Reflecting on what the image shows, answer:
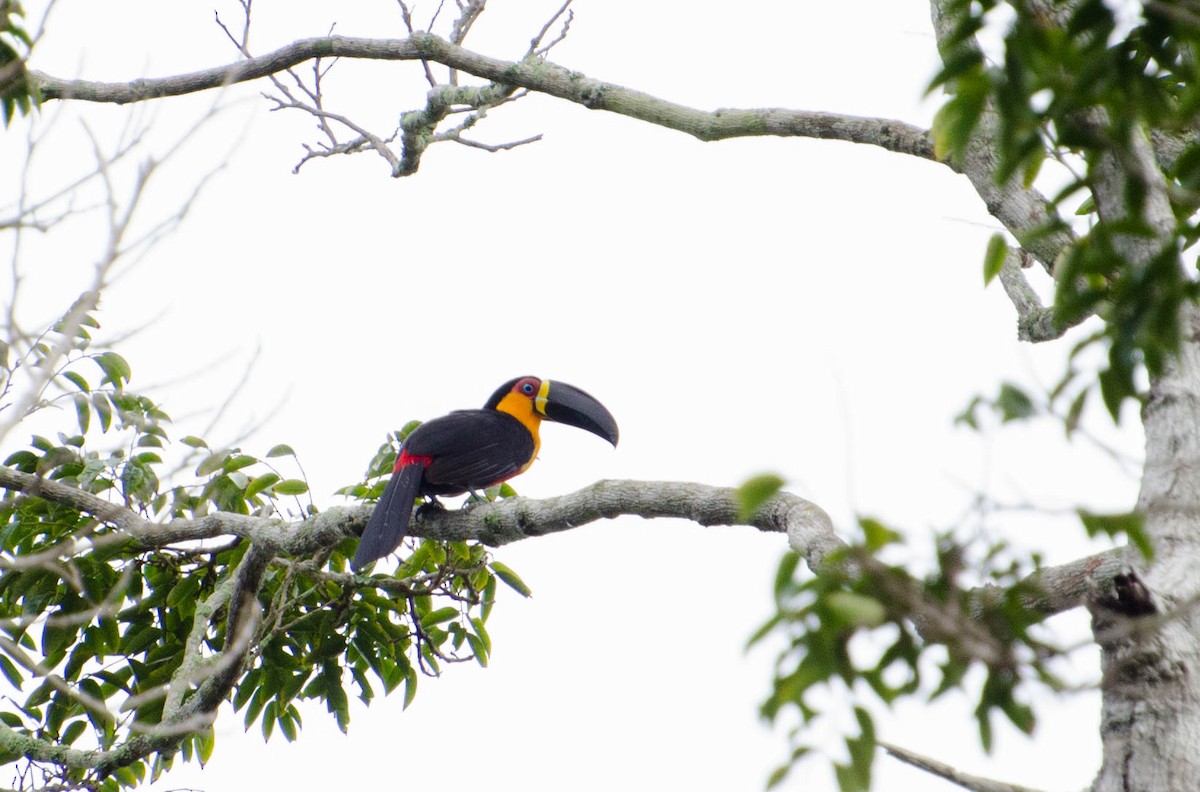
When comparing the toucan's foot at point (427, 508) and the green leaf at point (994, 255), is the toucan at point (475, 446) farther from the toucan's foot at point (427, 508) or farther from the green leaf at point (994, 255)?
the green leaf at point (994, 255)

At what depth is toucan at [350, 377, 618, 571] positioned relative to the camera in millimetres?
3971

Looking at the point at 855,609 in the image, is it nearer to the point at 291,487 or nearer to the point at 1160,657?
the point at 1160,657

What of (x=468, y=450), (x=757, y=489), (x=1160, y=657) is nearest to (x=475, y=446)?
(x=468, y=450)

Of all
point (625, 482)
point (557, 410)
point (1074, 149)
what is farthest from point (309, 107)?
point (1074, 149)

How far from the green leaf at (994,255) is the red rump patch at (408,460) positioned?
281 centimetres

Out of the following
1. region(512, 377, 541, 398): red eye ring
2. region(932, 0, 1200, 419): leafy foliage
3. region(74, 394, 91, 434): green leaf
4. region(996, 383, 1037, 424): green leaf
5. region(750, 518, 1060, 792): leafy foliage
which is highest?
region(512, 377, 541, 398): red eye ring

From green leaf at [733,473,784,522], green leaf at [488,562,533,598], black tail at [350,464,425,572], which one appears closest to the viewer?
green leaf at [733,473,784,522]

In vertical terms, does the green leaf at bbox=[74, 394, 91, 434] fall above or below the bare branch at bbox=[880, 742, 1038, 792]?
above

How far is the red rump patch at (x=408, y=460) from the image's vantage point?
4281 millimetres

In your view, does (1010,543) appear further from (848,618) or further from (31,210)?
(31,210)

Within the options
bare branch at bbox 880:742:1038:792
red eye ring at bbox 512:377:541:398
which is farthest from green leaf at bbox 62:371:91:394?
bare branch at bbox 880:742:1038:792

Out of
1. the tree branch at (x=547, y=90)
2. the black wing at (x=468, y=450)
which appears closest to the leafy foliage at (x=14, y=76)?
the tree branch at (x=547, y=90)

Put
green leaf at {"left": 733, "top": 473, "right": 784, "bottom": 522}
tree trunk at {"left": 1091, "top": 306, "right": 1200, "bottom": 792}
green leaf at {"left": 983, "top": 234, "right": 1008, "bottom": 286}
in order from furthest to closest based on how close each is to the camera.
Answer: tree trunk at {"left": 1091, "top": 306, "right": 1200, "bottom": 792} < green leaf at {"left": 983, "top": 234, "right": 1008, "bottom": 286} < green leaf at {"left": 733, "top": 473, "right": 784, "bottom": 522}

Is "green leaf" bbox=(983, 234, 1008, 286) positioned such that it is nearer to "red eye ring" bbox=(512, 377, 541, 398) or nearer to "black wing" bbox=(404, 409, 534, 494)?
"black wing" bbox=(404, 409, 534, 494)
